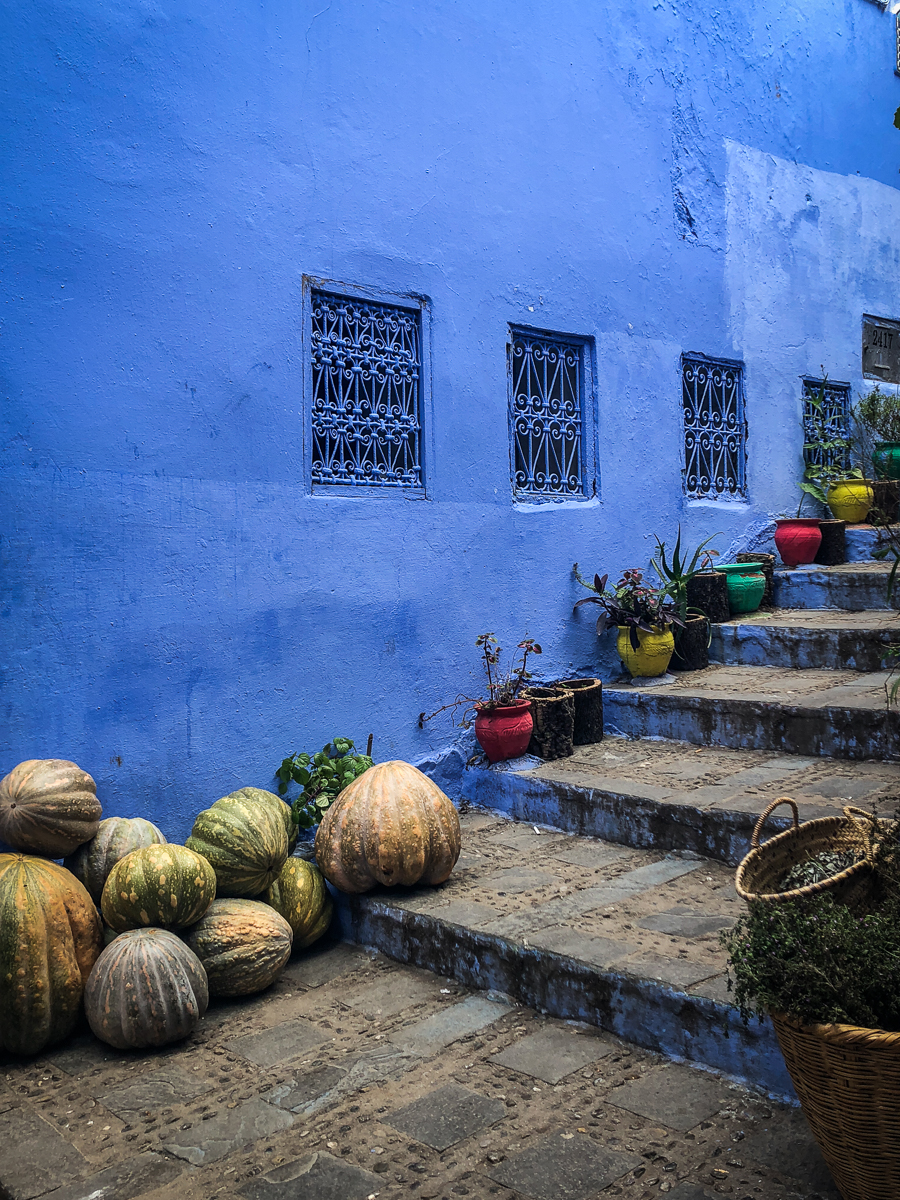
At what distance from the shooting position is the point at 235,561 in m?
4.90

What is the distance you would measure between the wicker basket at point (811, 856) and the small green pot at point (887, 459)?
673 centimetres

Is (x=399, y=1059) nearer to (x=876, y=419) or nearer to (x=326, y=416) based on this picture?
(x=326, y=416)

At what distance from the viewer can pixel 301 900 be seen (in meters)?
4.42

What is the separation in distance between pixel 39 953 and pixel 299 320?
134 inches

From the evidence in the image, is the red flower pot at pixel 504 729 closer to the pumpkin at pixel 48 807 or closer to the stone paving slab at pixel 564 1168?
the pumpkin at pixel 48 807

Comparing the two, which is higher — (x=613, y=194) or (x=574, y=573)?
(x=613, y=194)

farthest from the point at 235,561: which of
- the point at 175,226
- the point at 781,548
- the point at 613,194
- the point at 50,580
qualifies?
the point at 781,548

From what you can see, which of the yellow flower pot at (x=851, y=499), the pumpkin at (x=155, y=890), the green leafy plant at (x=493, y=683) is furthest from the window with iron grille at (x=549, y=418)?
the pumpkin at (x=155, y=890)

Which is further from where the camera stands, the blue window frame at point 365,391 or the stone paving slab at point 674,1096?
the blue window frame at point 365,391

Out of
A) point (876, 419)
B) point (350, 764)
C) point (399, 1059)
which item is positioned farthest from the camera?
point (876, 419)

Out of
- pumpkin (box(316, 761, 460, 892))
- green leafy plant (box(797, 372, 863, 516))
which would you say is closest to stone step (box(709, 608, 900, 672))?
green leafy plant (box(797, 372, 863, 516))

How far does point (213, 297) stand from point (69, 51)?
124 centimetres

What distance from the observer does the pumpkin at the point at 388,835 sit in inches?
171

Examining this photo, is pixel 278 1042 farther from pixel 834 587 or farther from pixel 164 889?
pixel 834 587
